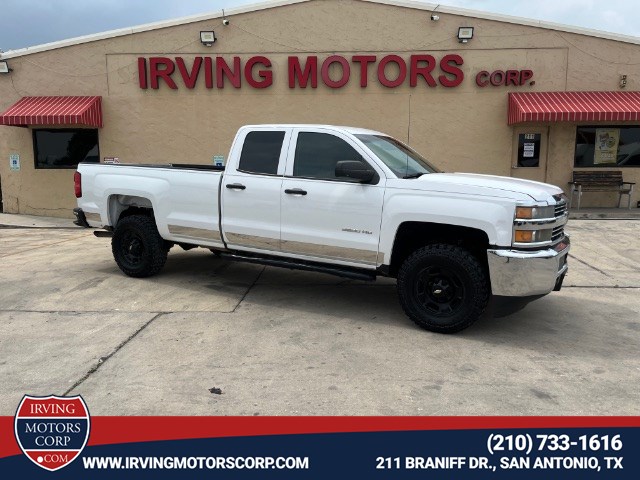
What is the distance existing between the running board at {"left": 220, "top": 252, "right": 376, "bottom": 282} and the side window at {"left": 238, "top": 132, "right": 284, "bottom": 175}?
975 millimetres

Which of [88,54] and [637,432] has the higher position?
[88,54]

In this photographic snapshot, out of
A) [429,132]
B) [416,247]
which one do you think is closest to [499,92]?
[429,132]

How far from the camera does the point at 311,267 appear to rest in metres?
5.47

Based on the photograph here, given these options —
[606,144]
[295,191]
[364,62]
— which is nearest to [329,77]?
[364,62]

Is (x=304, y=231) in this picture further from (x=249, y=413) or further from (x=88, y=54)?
(x=88, y=54)

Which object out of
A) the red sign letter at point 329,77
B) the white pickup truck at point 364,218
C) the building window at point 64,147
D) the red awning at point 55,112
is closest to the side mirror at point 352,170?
the white pickup truck at point 364,218

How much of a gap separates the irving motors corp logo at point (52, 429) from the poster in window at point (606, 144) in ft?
46.5

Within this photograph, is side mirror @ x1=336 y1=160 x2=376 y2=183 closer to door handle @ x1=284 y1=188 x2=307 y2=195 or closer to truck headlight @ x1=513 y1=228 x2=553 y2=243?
door handle @ x1=284 y1=188 x2=307 y2=195

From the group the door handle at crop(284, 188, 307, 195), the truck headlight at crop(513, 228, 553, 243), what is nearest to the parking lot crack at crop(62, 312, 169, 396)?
the door handle at crop(284, 188, 307, 195)

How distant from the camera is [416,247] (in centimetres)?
512

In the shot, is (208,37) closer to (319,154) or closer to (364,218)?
(319,154)

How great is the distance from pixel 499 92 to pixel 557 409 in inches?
457

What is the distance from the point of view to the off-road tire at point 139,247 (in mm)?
6621

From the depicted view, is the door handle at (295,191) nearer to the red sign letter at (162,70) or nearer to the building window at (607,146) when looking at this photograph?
the red sign letter at (162,70)
